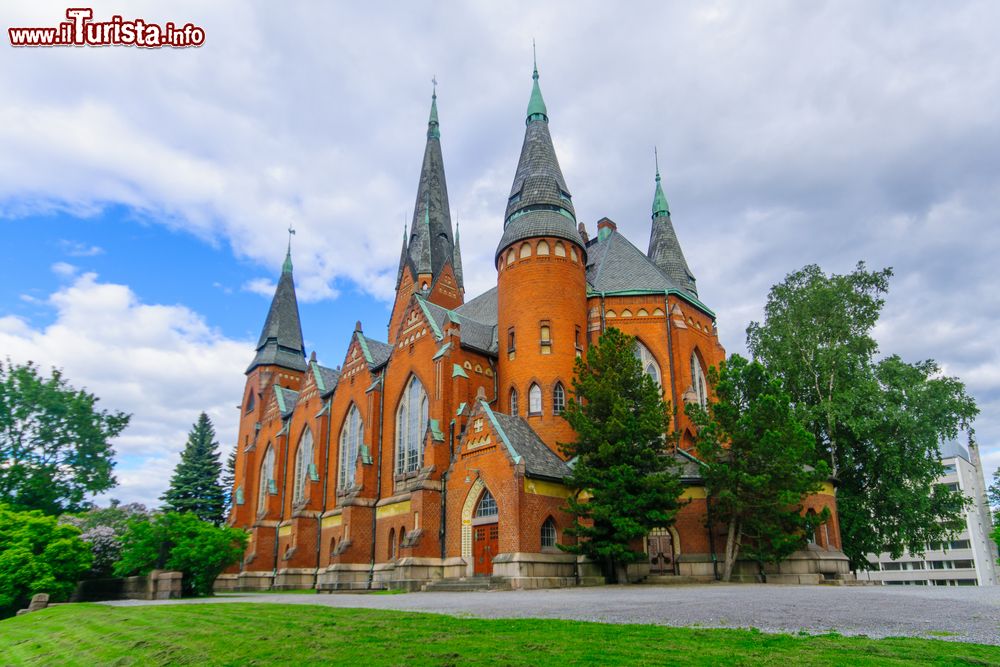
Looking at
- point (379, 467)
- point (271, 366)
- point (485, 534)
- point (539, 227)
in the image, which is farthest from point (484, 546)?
point (271, 366)

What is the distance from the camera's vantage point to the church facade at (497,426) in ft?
83.3

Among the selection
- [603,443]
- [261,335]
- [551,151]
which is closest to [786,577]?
[603,443]

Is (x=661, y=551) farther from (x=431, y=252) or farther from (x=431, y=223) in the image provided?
(x=431, y=223)

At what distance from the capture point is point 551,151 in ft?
118

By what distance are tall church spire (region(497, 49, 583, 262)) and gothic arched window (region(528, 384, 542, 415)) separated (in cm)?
753

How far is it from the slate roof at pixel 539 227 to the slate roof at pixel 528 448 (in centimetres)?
913

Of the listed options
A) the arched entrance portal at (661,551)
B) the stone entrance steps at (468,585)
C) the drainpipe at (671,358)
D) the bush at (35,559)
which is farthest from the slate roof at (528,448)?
the bush at (35,559)

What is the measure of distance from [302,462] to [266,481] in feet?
21.2

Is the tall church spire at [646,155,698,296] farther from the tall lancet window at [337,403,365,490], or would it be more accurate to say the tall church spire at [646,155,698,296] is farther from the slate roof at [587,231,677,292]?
the tall lancet window at [337,403,365,490]

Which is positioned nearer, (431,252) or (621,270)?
(621,270)

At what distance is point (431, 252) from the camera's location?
51.6 m

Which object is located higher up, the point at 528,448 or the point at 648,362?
the point at 648,362

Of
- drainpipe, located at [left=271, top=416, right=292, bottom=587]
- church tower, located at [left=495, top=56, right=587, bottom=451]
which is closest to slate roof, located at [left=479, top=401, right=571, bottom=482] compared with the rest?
church tower, located at [left=495, top=56, right=587, bottom=451]

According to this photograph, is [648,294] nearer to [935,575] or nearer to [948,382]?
[948,382]
